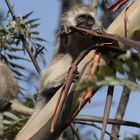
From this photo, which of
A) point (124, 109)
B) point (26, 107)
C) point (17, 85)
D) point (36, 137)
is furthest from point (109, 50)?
point (17, 85)

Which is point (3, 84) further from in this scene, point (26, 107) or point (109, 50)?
point (109, 50)

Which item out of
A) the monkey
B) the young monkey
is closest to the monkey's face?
the young monkey

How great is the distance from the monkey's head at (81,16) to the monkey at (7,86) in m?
1.12

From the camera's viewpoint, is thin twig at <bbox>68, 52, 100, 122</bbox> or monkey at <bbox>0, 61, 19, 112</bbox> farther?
monkey at <bbox>0, 61, 19, 112</bbox>

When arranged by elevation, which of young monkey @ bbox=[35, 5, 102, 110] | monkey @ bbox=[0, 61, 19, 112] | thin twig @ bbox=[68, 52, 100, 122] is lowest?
monkey @ bbox=[0, 61, 19, 112]

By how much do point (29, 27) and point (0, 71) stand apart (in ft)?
6.20

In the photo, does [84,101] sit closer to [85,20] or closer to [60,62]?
[60,62]

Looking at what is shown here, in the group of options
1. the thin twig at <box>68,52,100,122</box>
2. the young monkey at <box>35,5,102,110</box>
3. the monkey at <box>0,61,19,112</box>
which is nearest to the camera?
the thin twig at <box>68,52,100,122</box>

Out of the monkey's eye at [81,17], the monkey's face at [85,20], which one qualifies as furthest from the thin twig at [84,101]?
the monkey's eye at [81,17]

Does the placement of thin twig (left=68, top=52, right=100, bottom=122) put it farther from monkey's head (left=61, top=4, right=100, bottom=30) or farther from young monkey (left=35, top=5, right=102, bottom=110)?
monkey's head (left=61, top=4, right=100, bottom=30)

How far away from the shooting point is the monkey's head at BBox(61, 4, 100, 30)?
452 centimetres

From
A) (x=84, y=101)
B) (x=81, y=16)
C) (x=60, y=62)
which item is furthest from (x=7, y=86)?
(x=84, y=101)

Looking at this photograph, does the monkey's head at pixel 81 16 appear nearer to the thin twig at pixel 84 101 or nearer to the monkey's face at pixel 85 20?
the monkey's face at pixel 85 20

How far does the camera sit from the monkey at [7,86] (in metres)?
5.64
